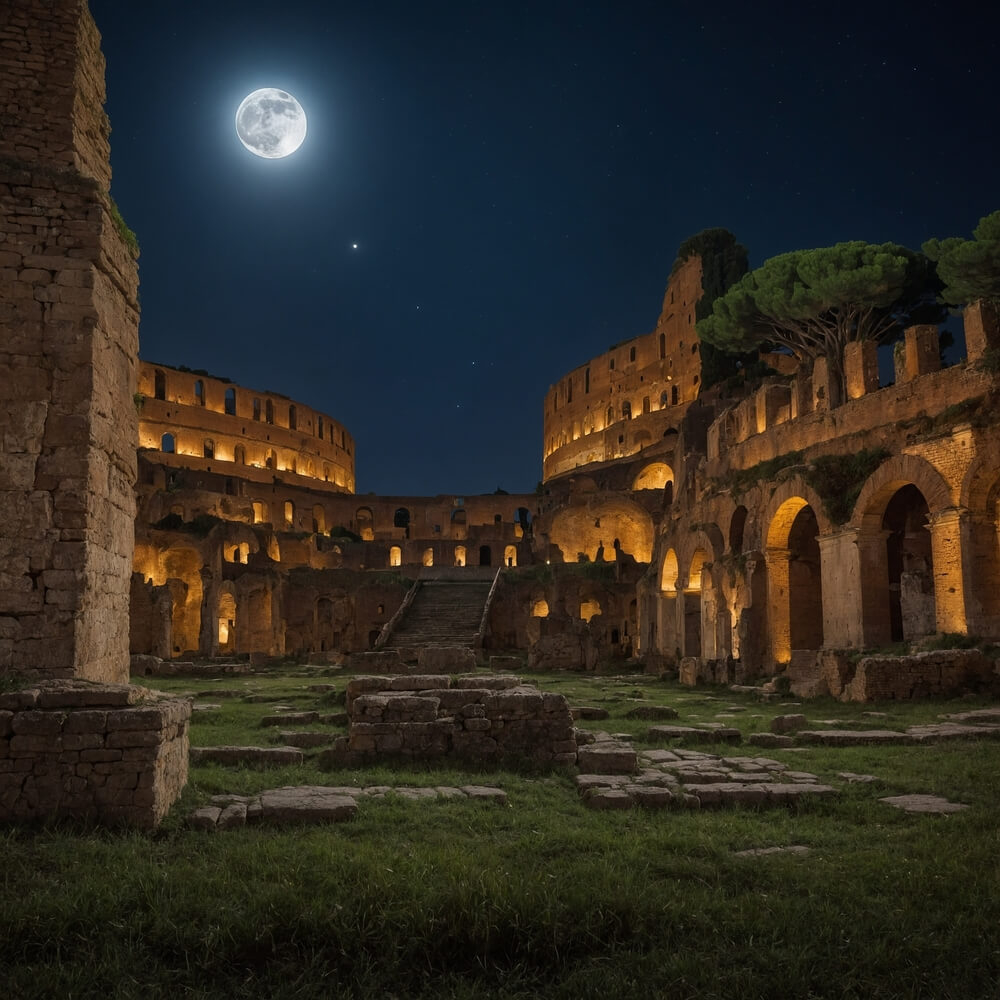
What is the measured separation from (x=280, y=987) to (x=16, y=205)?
6837mm

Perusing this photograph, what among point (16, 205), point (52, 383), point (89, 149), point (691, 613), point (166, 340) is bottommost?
point (691, 613)

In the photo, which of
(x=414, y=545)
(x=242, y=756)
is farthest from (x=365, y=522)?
(x=242, y=756)

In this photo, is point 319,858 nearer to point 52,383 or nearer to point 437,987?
point 437,987

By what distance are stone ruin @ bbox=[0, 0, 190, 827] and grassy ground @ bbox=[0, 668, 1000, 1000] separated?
50cm

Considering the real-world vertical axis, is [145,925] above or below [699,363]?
below

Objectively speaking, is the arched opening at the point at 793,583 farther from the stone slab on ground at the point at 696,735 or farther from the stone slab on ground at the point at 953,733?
the stone slab on ground at the point at 696,735

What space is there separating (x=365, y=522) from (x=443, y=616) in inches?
1333

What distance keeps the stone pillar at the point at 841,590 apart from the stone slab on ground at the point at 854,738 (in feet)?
31.0

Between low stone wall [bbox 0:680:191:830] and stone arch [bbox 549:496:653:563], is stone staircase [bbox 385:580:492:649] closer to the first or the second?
stone arch [bbox 549:496:653:563]

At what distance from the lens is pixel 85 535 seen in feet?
22.8

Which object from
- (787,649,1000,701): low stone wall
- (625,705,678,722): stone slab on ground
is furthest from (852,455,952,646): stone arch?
(625,705,678,722): stone slab on ground

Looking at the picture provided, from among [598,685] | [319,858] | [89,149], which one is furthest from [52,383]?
[598,685]

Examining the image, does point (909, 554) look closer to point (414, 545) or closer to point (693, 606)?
point (693, 606)

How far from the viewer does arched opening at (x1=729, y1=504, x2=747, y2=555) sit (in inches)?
1009
